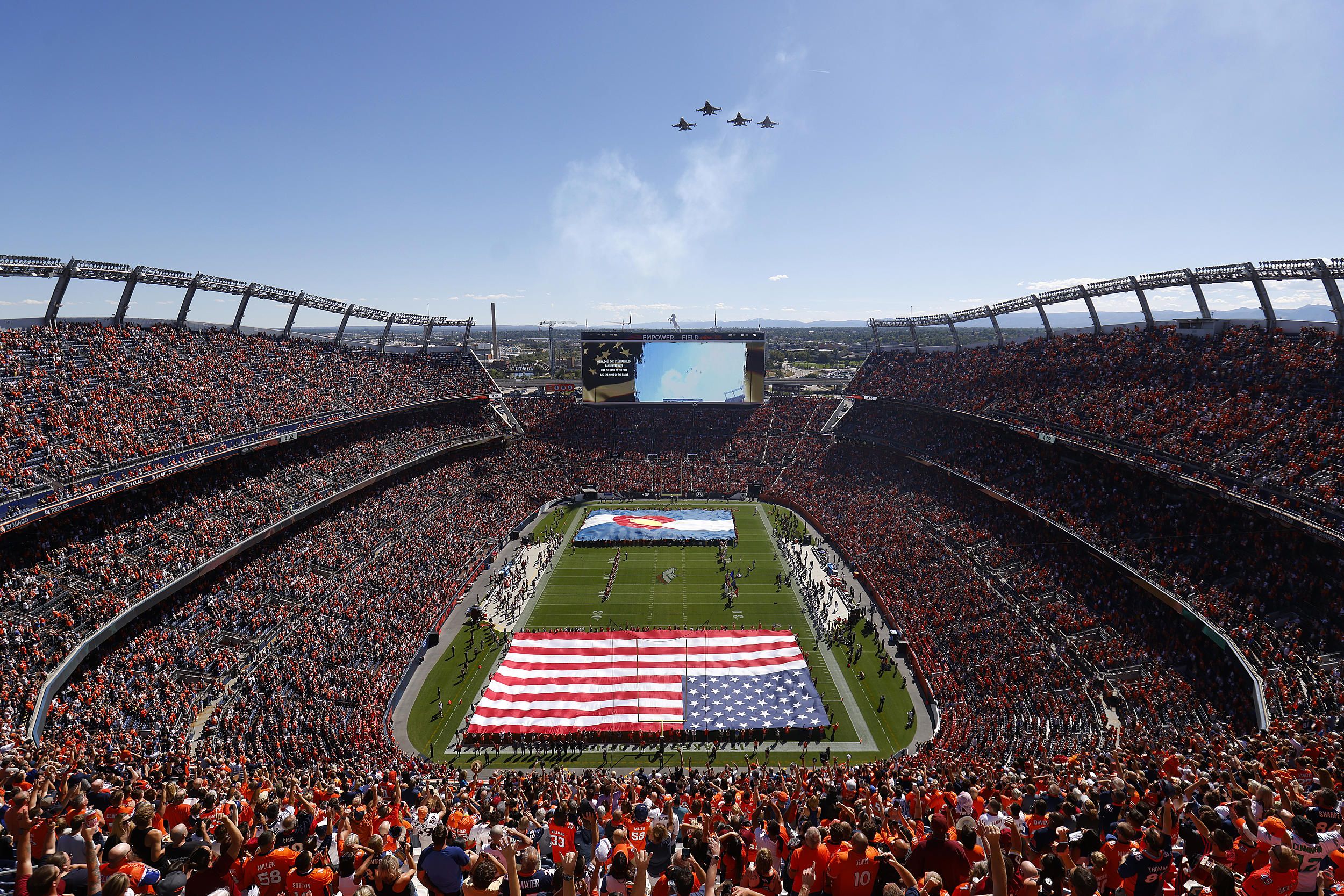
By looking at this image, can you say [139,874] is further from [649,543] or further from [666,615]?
[649,543]

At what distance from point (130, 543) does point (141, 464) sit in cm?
366

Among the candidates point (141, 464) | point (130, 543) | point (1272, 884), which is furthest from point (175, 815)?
point (141, 464)

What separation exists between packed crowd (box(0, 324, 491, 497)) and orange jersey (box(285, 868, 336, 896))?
82.8ft

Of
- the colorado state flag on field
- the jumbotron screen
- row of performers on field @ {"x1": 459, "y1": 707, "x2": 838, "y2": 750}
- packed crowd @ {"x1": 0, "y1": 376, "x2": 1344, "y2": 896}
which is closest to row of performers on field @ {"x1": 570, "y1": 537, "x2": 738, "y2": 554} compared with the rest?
the colorado state flag on field

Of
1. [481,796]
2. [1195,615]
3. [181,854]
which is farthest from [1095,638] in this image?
[181,854]

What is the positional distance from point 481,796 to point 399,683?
15.0 meters

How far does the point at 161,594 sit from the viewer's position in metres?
25.3

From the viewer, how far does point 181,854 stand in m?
6.48

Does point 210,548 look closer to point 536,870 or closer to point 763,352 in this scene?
point 536,870

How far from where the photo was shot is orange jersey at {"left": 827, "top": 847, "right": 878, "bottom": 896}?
6.18 metres

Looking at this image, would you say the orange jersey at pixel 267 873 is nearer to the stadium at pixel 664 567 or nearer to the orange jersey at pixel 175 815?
the orange jersey at pixel 175 815

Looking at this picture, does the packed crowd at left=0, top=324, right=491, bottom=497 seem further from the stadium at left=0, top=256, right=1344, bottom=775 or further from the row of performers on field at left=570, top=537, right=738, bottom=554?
the row of performers on field at left=570, top=537, right=738, bottom=554

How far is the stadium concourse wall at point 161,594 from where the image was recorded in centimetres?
1931

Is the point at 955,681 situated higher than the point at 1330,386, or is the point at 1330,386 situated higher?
the point at 1330,386
